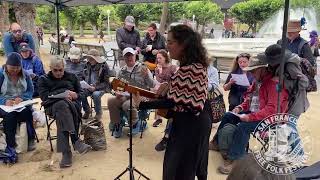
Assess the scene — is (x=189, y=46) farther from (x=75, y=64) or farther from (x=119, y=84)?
(x=75, y=64)

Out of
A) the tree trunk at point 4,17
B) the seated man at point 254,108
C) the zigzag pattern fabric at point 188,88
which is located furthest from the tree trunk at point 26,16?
the zigzag pattern fabric at point 188,88

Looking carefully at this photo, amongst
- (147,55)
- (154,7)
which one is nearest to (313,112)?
(147,55)

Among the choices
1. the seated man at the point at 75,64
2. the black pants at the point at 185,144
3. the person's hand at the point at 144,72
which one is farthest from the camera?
the seated man at the point at 75,64

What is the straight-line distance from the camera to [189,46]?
2977mm

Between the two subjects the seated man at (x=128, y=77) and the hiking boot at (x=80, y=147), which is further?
the seated man at (x=128, y=77)

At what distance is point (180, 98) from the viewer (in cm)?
291

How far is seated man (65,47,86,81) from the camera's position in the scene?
6.54 metres

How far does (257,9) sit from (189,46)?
91.8 feet

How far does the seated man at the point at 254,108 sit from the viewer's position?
4.06 meters

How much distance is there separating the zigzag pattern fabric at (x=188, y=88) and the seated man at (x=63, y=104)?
232 centimetres

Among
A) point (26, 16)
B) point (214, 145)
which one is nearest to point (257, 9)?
point (26, 16)

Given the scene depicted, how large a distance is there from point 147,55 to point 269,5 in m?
23.2

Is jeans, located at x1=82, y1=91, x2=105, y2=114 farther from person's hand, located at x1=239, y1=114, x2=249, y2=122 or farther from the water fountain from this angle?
person's hand, located at x1=239, y1=114, x2=249, y2=122

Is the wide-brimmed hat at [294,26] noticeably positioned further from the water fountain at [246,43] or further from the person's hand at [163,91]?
the person's hand at [163,91]
